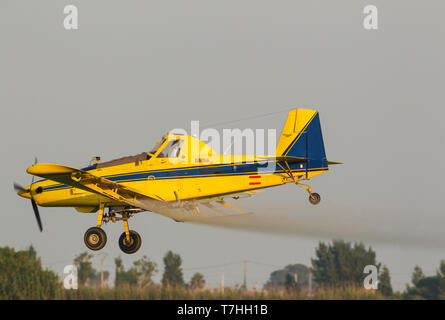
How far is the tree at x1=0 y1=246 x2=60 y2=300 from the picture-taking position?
241ft

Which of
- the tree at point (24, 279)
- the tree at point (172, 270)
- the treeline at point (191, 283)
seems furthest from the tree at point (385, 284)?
the tree at point (24, 279)

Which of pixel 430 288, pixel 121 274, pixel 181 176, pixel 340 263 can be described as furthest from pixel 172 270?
pixel 181 176

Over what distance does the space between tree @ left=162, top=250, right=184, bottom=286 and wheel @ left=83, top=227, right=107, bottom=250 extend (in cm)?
7430

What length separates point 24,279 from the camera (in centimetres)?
7569

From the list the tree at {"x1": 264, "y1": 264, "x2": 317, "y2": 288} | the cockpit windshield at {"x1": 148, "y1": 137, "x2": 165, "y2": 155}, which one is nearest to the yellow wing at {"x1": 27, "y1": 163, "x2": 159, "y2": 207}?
the cockpit windshield at {"x1": 148, "y1": 137, "x2": 165, "y2": 155}

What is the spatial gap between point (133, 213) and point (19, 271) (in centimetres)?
4781

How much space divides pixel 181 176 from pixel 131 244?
3256 mm

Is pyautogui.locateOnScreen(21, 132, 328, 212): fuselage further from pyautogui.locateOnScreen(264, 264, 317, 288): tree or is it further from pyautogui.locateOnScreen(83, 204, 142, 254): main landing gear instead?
pyautogui.locateOnScreen(264, 264, 317, 288): tree

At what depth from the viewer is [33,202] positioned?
107 ft

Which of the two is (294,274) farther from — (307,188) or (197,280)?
(307,188)

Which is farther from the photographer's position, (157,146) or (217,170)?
(157,146)
